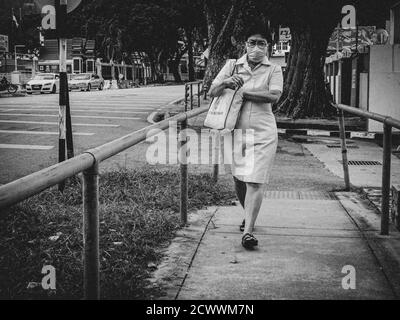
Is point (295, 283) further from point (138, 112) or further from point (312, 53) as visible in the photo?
point (138, 112)

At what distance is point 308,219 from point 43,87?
33876mm

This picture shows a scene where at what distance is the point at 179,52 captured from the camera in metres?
72.5

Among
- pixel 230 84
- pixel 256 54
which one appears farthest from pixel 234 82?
pixel 256 54

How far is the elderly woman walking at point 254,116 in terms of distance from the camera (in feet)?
15.7

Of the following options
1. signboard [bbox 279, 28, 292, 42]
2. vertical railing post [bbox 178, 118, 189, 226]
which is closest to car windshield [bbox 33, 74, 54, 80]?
signboard [bbox 279, 28, 292, 42]

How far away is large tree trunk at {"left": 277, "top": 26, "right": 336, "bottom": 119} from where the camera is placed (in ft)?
55.7

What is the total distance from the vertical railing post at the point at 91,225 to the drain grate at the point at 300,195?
13.8 feet

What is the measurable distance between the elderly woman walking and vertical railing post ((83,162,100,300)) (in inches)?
77.8

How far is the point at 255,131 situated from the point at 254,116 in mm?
125

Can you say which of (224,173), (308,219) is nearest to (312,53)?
(224,173)

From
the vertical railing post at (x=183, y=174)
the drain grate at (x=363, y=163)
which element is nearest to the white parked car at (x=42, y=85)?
the drain grate at (x=363, y=163)

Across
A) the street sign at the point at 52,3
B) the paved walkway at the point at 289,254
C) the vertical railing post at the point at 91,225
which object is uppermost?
the street sign at the point at 52,3

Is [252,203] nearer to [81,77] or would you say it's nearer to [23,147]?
[23,147]

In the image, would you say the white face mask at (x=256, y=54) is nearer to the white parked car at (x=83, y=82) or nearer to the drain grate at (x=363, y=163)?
the drain grate at (x=363, y=163)
